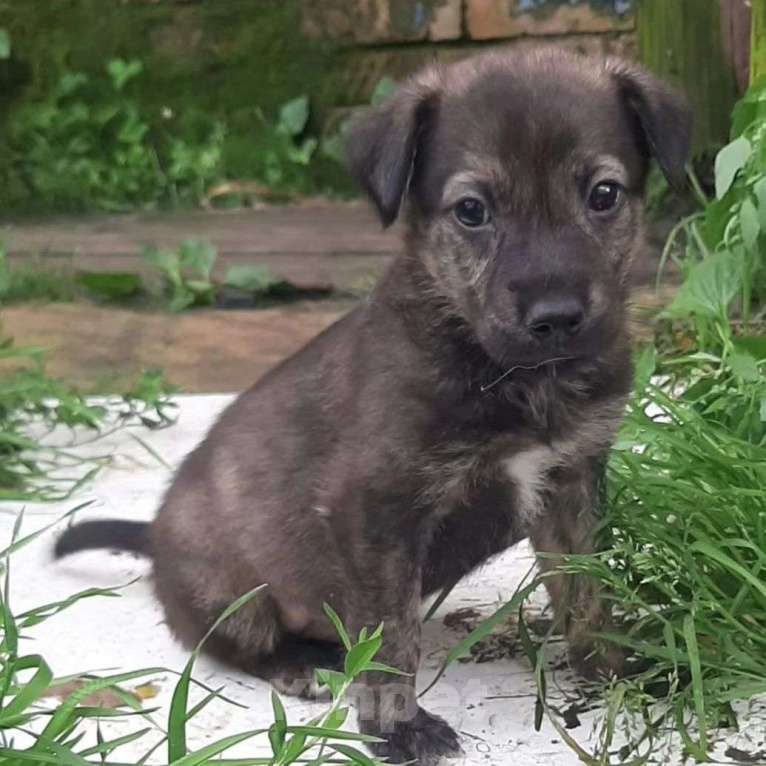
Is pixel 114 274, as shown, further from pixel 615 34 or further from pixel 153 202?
pixel 615 34

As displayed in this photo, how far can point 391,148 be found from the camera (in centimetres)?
262

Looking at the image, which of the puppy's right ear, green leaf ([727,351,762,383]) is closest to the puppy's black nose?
the puppy's right ear

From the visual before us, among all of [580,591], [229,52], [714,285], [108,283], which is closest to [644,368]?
[714,285]

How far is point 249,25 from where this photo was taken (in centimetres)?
689

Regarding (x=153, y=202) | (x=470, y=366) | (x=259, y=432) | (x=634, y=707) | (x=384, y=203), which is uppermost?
(x=384, y=203)

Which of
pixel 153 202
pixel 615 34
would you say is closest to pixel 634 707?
pixel 615 34

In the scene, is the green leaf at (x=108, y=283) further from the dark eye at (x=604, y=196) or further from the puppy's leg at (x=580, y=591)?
the dark eye at (x=604, y=196)

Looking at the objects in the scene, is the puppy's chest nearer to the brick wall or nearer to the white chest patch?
the white chest patch

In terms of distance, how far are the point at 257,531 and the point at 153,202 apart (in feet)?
14.5

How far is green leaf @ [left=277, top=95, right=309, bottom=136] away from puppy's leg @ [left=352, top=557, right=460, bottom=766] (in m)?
4.56

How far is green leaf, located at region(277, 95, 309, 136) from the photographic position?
688 centimetres

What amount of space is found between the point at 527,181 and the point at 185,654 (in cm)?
118

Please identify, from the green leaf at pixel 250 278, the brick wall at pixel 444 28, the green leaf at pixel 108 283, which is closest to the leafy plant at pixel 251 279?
the green leaf at pixel 250 278

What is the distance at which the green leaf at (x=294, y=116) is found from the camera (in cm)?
688
